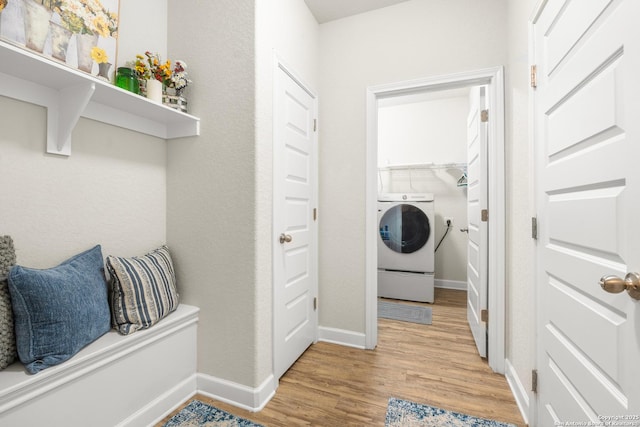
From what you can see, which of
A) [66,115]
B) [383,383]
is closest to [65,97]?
[66,115]

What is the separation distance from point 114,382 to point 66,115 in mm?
1219

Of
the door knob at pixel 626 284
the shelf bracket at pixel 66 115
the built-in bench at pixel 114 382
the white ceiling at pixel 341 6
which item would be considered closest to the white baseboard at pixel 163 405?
the built-in bench at pixel 114 382

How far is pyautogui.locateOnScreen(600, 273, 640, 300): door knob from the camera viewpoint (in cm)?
71

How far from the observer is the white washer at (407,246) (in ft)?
10.9

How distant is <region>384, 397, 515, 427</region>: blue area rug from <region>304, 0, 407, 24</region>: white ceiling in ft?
9.22

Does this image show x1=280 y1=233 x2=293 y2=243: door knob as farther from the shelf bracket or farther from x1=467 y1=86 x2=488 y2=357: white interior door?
x1=467 y1=86 x2=488 y2=357: white interior door

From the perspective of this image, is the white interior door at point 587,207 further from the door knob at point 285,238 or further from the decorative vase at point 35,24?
the decorative vase at point 35,24

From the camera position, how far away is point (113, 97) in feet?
4.49

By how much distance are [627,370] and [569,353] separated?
32 cm

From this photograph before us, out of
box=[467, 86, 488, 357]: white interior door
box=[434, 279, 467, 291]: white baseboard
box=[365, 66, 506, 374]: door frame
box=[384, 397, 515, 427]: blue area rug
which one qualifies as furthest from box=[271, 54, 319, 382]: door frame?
box=[434, 279, 467, 291]: white baseboard

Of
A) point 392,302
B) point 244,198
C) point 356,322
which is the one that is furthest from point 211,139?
point 392,302

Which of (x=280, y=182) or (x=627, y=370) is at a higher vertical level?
(x=280, y=182)

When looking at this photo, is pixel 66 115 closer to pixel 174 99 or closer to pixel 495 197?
pixel 174 99

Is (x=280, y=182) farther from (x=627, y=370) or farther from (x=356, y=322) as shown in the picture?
(x=627, y=370)
